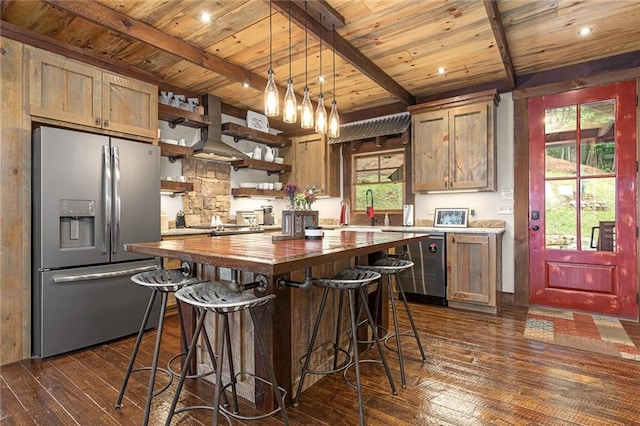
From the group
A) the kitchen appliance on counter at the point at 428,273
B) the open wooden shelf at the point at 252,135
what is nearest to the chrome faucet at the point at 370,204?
the kitchen appliance on counter at the point at 428,273

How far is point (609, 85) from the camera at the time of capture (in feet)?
11.9

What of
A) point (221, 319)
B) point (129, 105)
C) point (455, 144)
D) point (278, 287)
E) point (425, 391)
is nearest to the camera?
point (221, 319)

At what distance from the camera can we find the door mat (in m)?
2.79

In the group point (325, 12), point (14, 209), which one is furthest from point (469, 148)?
point (14, 209)

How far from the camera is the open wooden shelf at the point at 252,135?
4695mm

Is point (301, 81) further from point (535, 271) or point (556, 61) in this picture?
point (535, 271)

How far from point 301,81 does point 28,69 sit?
2570 millimetres

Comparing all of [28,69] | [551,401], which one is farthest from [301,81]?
[551,401]

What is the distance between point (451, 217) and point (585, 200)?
140 cm

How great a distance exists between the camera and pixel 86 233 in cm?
292

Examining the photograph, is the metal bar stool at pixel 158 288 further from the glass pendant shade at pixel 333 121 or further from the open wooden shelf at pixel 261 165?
the open wooden shelf at pixel 261 165

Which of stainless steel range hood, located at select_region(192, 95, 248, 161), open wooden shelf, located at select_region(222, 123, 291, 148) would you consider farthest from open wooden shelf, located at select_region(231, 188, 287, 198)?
open wooden shelf, located at select_region(222, 123, 291, 148)

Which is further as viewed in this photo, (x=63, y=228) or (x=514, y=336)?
(x=514, y=336)

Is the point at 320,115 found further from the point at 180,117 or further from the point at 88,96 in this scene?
the point at 180,117
